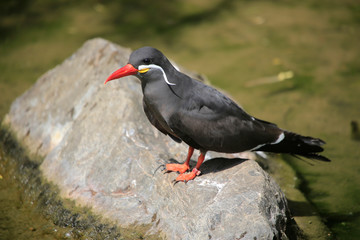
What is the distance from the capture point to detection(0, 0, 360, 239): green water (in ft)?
17.3

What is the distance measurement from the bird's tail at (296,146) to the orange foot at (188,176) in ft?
2.03

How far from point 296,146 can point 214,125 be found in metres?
0.84

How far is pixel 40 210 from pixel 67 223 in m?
0.36

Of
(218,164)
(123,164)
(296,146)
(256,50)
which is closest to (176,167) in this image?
(218,164)

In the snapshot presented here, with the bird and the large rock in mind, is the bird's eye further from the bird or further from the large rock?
the large rock

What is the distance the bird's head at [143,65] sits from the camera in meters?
3.50

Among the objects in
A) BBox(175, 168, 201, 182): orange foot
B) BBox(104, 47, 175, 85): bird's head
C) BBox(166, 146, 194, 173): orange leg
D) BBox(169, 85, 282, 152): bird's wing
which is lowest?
BBox(175, 168, 201, 182): orange foot

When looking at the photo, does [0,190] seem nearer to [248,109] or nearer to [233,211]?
[233,211]

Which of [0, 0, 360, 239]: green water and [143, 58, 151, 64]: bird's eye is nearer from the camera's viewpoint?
[143, 58, 151, 64]: bird's eye

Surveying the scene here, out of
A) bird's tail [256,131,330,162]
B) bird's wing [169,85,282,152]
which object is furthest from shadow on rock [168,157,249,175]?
bird's tail [256,131,330,162]

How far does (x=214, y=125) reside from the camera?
3695mm

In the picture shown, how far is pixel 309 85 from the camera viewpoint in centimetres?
677

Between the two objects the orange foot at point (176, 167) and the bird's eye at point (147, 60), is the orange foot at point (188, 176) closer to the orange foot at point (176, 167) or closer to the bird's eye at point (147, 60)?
the orange foot at point (176, 167)

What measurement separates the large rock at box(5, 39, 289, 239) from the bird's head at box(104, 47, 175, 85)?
754 mm
